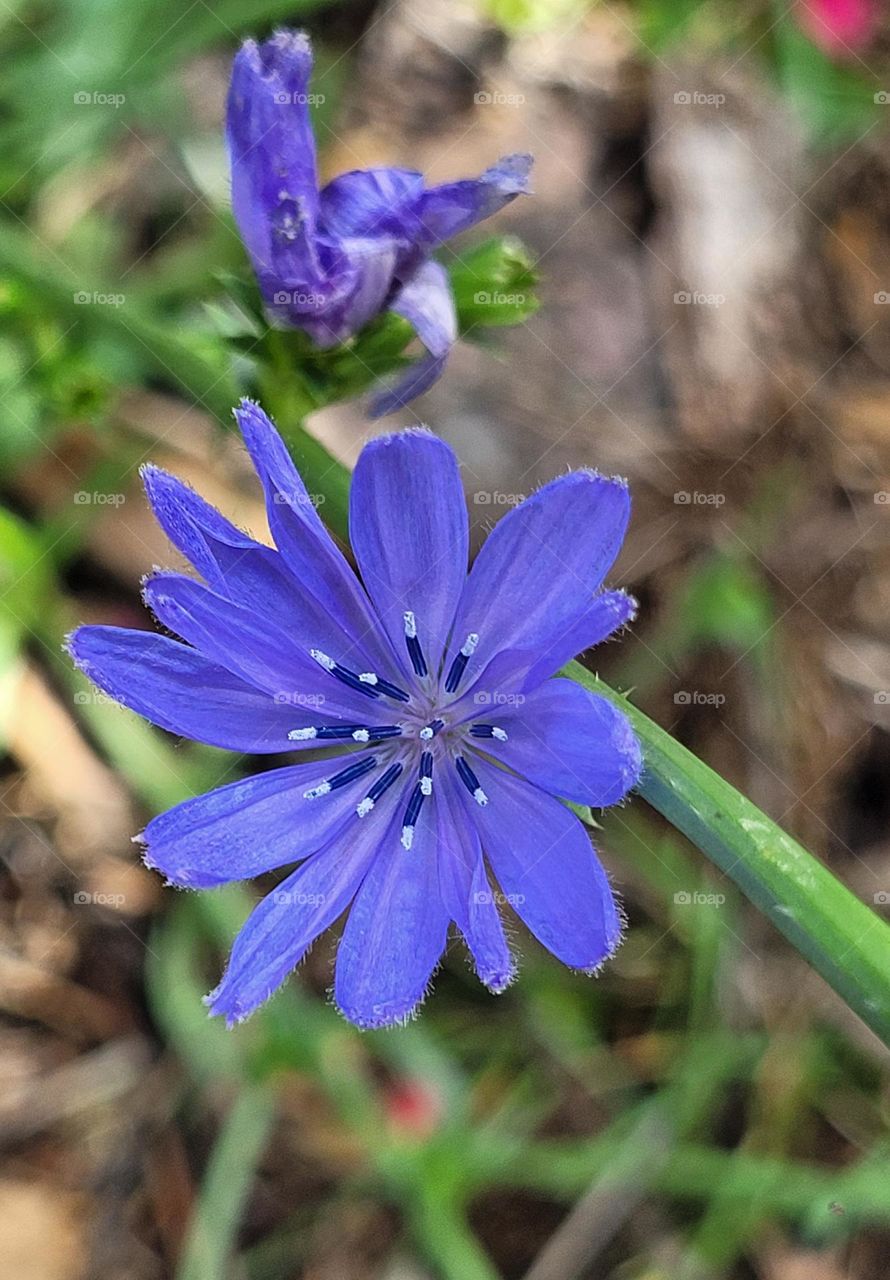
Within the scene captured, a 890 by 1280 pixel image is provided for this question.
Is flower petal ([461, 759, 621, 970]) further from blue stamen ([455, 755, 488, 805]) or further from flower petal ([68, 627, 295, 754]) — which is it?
flower petal ([68, 627, 295, 754])

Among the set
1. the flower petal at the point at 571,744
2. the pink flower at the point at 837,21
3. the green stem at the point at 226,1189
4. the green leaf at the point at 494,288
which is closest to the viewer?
the flower petal at the point at 571,744

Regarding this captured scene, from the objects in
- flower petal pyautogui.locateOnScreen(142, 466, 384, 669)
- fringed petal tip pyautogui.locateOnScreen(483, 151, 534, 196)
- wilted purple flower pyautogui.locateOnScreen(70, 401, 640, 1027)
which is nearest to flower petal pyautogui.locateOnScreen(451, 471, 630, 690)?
wilted purple flower pyautogui.locateOnScreen(70, 401, 640, 1027)

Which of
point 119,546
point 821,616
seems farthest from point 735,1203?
point 119,546

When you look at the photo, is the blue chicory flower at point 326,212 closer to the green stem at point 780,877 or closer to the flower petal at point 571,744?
the flower petal at point 571,744

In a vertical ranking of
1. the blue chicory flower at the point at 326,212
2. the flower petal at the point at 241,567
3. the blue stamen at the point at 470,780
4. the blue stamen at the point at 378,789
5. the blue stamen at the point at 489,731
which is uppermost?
the blue chicory flower at the point at 326,212

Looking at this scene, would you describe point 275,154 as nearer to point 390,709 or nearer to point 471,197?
point 471,197

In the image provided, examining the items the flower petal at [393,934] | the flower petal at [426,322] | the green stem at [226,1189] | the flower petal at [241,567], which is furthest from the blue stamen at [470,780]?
the green stem at [226,1189]
